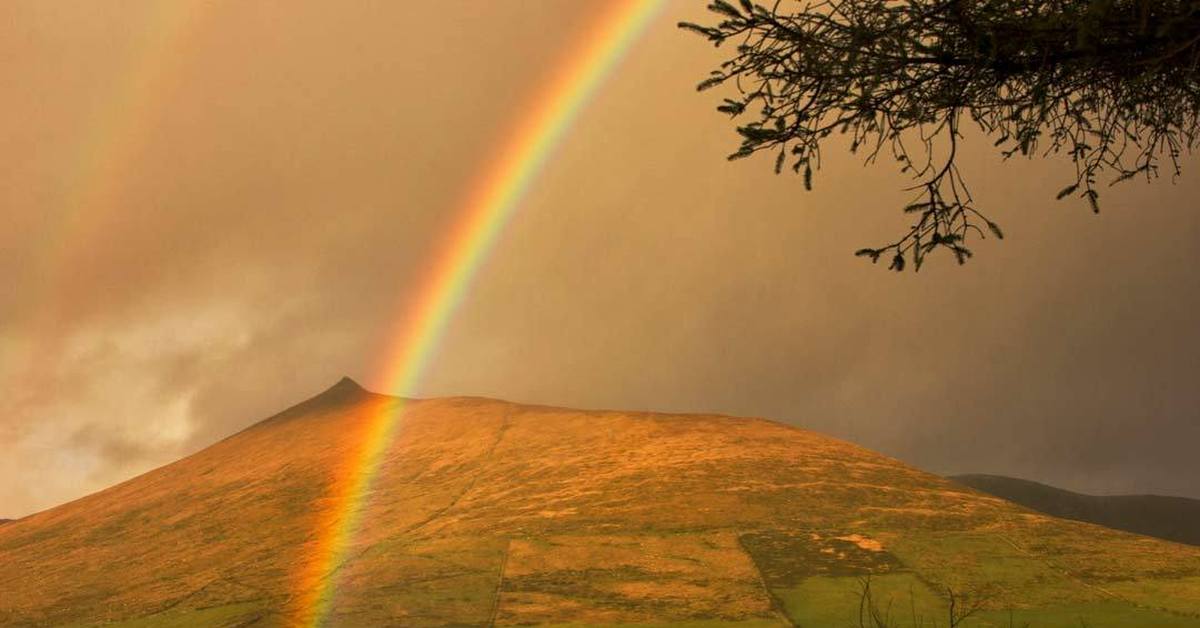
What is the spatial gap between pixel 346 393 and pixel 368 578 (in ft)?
423

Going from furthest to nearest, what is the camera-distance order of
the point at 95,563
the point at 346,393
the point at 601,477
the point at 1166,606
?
the point at 346,393
the point at 601,477
the point at 95,563
the point at 1166,606

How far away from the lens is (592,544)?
246ft

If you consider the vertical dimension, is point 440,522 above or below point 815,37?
below

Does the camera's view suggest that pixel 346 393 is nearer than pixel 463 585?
No

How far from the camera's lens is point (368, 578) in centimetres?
6806

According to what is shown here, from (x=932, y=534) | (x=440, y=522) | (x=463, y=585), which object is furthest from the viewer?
(x=440, y=522)

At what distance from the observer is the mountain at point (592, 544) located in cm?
5822

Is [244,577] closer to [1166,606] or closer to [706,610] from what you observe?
[706,610]

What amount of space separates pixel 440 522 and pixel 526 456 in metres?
29.1

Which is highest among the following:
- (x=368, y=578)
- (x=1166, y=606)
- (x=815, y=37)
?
(x=815, y=37)

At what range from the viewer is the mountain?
58.2m

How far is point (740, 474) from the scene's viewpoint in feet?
317

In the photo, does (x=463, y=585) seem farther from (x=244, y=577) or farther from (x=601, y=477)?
(x=601, y=477)

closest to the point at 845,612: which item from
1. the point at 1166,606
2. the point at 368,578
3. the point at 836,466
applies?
the point at 1166,606
